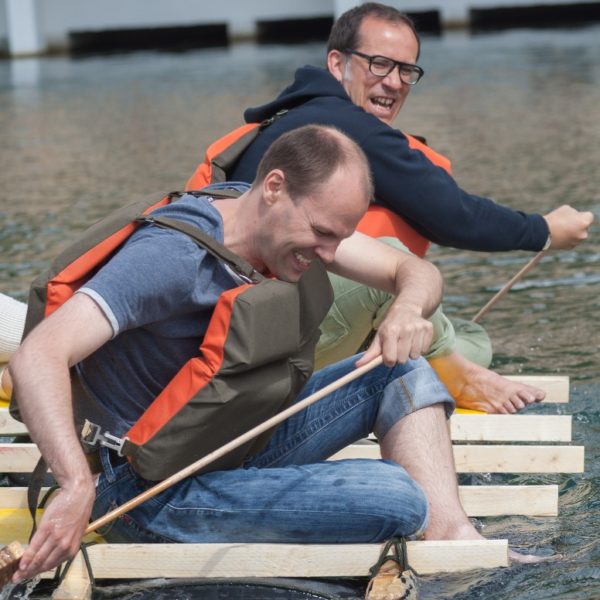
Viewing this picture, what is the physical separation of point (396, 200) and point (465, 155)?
8.35 meters

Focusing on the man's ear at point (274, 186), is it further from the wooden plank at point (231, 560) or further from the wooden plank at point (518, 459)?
the wooden plank at point (518, 459)

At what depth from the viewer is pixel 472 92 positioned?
735 inches

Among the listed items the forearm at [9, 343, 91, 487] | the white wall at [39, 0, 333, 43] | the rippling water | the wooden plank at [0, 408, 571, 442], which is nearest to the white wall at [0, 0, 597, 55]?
the white wall at [39, 0, 333, 43]

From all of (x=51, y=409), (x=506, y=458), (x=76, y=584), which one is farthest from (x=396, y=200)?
(x=51, y=409)

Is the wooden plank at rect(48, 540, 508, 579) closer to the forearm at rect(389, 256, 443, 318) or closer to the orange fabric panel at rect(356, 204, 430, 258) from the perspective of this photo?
the forearm at rect(389, 256, 443, 318)

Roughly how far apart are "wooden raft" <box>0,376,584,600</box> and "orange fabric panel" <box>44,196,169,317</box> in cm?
78

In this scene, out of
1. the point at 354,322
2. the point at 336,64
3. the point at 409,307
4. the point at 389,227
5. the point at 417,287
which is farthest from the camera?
the point at 336,64

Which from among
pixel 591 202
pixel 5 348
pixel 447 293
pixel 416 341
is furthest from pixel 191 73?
pixel 416 341

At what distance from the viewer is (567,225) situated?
18.8ft

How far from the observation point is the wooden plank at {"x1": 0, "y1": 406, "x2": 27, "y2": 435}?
17.5ft

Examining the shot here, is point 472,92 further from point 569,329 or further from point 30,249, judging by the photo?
point 569,329

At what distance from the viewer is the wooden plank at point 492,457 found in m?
4.98

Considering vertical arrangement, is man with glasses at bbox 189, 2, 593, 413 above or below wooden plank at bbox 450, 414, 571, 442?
above

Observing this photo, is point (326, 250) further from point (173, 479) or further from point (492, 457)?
point (492, 457)
